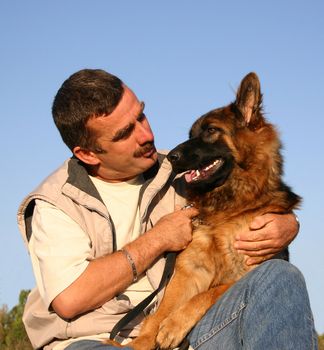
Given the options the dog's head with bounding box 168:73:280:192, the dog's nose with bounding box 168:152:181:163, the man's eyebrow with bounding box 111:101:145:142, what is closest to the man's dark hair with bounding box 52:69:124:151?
the man's eyebrow with bounding box 111:101:145:142

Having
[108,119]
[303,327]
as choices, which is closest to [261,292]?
[303,327]

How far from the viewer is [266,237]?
4.32m

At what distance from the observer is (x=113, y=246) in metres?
4.20

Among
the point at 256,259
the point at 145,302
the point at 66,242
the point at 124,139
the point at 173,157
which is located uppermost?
the point at 124,139

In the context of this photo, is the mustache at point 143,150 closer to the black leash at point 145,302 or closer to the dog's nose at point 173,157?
the dog's nose at point 173,157

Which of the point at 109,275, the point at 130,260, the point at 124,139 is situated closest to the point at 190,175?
the point at 124,139

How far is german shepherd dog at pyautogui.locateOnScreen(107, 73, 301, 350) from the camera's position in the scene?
4.44 meters

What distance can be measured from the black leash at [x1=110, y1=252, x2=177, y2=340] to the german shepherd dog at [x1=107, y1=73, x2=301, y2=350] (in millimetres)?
113

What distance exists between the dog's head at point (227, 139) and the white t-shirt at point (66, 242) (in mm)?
628

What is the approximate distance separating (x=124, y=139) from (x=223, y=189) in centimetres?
99

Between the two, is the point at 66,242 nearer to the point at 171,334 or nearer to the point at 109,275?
the point at 109,275

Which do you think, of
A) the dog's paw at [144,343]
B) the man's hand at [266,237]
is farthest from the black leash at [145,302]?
the man's hand at [266,237]

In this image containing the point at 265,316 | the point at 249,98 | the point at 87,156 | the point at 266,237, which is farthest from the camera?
the point at 249,98

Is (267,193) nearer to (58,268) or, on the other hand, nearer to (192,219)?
(192,219)
